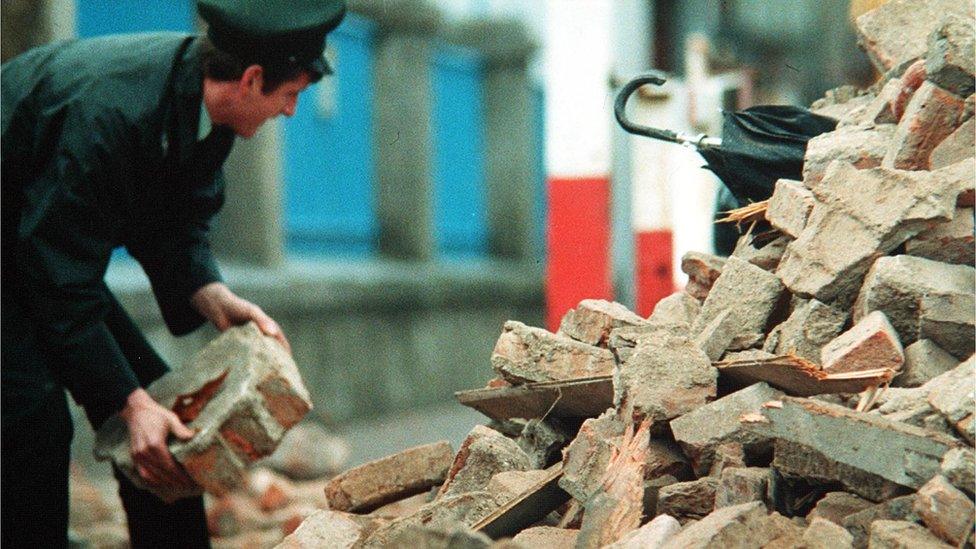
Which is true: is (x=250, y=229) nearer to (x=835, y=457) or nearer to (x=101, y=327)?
(x=101, y=327)

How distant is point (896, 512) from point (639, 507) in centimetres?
40

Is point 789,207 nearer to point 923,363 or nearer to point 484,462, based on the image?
point 923,363

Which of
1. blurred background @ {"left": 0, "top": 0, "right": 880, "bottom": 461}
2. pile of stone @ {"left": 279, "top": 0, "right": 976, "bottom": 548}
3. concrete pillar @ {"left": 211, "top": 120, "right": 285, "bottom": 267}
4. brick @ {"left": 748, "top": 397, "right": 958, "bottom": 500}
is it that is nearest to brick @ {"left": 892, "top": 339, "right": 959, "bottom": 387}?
pile of stone @ {"left": 279, "top": 0, "right": 976, "bottom": 548}

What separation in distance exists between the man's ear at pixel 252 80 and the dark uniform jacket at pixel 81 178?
0.35 feet

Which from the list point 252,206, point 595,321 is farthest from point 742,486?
point 252,206

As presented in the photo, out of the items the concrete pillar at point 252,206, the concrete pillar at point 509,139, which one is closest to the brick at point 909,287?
the concrete pillar at point 252,206

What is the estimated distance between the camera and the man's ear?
3082mm

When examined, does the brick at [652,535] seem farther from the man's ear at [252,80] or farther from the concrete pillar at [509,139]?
the concrete pillar at [509,139]

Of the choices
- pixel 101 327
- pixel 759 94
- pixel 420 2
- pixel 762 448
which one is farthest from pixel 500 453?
pixel 420 2

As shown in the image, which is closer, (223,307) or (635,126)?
(635,126)

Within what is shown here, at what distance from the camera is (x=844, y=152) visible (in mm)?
2602

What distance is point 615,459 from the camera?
222 cm

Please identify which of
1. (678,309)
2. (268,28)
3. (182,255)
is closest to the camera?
(678,309)

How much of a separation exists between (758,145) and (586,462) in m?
0.95
